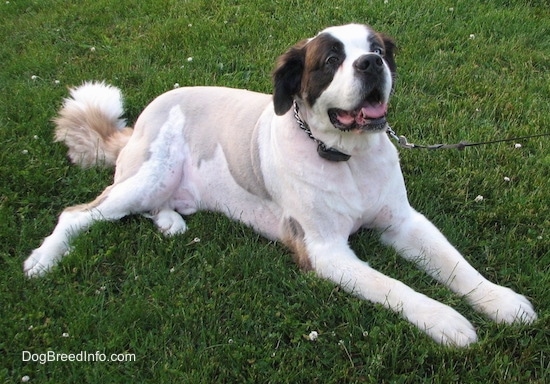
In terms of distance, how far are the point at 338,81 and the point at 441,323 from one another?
1244 millimetres

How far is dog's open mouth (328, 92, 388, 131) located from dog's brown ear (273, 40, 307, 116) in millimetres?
282

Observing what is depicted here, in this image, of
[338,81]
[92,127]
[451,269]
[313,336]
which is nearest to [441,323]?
[451,269]

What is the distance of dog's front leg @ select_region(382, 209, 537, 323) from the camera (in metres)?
2.85

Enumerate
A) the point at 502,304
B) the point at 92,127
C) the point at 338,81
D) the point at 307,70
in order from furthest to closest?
the point at 92,127 < the point at 307,70 < the point at 338,81 < the point at 502,304

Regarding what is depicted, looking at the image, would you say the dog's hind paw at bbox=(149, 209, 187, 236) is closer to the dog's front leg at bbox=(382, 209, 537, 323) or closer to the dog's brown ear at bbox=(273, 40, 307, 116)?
the dog's brown ear at bbox=(273, 40, 307, 116)

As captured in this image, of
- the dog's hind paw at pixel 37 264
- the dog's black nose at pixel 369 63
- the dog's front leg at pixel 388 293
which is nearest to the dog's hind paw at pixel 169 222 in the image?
the dog's hind paw at pixel 37 264

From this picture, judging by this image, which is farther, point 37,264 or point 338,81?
point 37,264

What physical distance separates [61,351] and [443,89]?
139 inches

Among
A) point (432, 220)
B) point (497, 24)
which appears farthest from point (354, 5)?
point (432, 220)

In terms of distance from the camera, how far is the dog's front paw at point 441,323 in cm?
269

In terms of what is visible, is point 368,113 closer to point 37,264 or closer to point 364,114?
point 364,114

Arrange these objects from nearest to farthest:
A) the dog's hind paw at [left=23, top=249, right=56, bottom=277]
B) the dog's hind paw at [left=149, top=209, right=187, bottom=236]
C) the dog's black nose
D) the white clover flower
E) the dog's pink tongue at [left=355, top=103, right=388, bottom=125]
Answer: the white clover flower → the dog's black nose → the dog's pink tongue at [left=355, top=103, right=388, bottom=125] → the dog's hind paw at [left=23, top=249, right=56, bottom=277] → the dog's hind paw at [left=149, top=209, right=187, bottom=236]

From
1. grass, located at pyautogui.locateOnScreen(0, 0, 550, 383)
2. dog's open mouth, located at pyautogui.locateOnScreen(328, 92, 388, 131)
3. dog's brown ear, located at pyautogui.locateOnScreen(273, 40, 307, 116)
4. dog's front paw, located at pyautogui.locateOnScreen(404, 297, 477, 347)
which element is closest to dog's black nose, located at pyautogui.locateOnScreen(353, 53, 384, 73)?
dog's open mouth, located at pyautogui.locateOnScreen(328, 92, 388, 131)

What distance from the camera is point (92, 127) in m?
4.42
